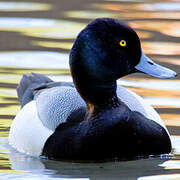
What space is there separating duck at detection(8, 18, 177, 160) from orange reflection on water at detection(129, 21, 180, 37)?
452 centimetres

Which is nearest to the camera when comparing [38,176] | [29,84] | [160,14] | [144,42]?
[38,176]

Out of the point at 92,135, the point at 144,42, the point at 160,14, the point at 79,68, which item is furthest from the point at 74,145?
the point at 160,14

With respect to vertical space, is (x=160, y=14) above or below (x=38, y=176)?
above

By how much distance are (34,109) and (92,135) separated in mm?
1098

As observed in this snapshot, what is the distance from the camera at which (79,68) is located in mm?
7484

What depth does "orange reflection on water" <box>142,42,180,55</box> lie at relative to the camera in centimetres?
1131

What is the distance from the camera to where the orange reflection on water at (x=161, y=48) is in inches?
445

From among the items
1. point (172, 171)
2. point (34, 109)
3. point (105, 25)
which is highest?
point (105, 25)

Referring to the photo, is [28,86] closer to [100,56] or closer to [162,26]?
[100,56]

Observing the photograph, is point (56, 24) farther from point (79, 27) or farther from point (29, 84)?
point (29, 84)

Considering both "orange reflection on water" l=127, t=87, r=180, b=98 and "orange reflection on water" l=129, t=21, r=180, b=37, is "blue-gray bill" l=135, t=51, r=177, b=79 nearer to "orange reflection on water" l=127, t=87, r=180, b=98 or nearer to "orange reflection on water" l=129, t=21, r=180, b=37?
"orange reflection on water" l=127, t=87, r=180, b=98

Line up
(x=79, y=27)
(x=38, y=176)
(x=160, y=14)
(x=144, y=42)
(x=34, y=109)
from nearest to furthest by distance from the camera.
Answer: (x=38, y=176) → (x=34, y=109) → (x=144, y=42) → (x=79, y=27) → (x=160, y=14)

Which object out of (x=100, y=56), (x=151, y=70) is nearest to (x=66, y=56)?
(x=151, y=70)

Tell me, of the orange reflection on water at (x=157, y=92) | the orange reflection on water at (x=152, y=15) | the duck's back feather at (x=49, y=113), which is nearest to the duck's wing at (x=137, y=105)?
the duck's back feather at (x=49, y=113)
